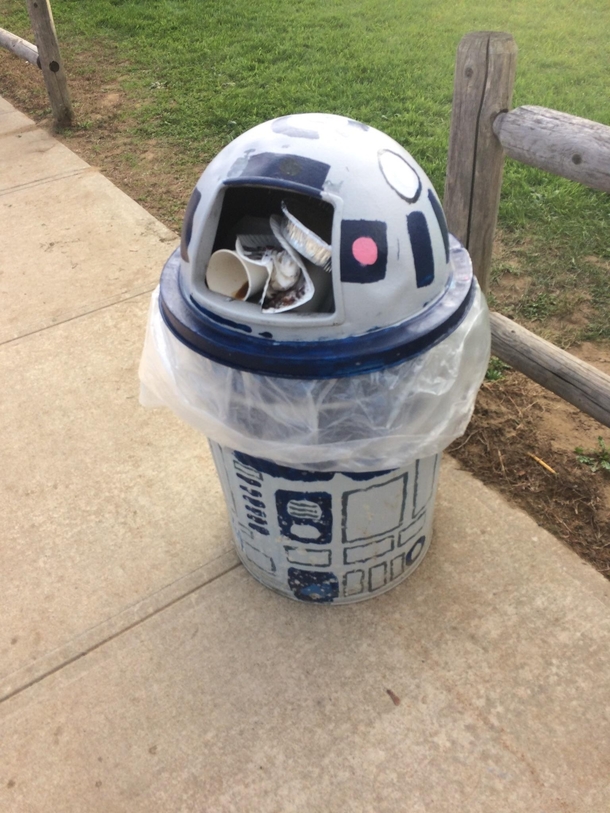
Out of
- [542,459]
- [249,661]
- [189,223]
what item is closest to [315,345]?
[189,223]

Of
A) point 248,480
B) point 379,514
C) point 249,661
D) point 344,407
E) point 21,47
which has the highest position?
point 344,407

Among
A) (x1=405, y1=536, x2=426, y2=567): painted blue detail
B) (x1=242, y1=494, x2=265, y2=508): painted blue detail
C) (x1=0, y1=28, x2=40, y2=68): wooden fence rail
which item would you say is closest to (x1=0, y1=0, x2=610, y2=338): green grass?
(x1=0, y1=28, x2=40, y2=68): wooden fence rail

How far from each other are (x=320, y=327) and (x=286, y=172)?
1.02 feet

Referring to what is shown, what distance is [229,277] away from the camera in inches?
60.9

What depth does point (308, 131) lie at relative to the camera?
1.48 meters

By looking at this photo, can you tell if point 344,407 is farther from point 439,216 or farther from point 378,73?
point 378,73

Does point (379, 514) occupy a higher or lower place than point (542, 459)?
higher

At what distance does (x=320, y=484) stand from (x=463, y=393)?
1.31ft

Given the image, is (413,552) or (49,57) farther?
(49,57)

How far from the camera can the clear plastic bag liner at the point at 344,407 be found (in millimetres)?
1517

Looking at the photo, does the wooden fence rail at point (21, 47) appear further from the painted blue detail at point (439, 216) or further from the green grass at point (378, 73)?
the painted blue detail at point (439, 216)

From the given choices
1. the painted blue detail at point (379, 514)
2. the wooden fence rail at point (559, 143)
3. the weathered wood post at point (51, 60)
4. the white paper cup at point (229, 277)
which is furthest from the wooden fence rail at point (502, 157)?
the weathered wood post at point (51, 60)

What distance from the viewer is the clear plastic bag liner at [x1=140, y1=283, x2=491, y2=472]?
1.52 meters

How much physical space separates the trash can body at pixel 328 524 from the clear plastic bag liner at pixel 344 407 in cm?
10
